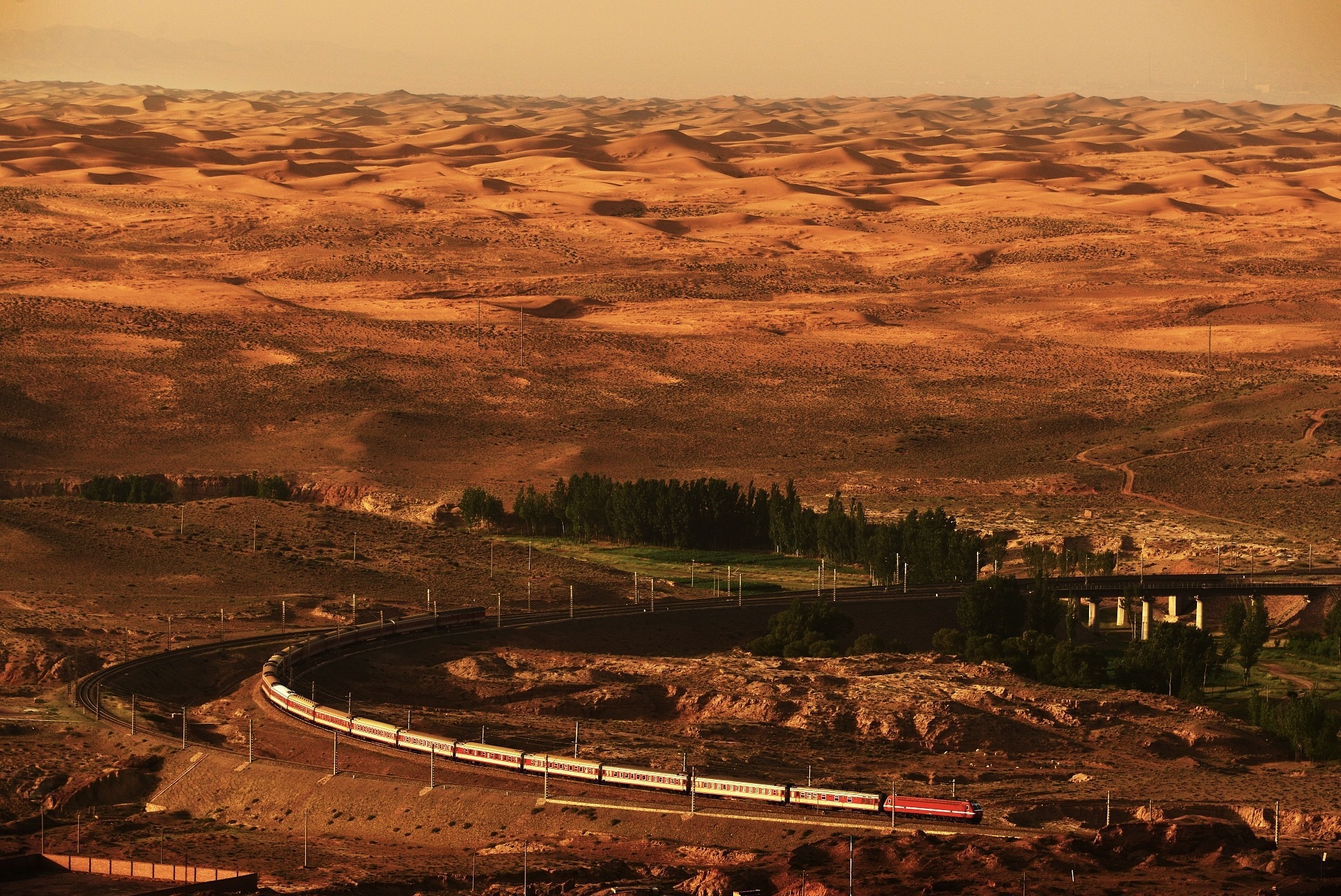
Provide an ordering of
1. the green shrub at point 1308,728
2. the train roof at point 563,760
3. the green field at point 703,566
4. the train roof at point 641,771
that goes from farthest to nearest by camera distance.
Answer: the green field at point 703,566
the green shrub at point 1308,728
the train roof at point 563,760
the train roof at point 641,771

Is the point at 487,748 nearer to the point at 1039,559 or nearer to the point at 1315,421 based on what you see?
the point at 1039,559

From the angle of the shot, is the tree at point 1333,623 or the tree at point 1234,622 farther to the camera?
the tree at point 1333,623

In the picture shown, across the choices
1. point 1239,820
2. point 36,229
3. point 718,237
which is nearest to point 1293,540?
point 1239,820

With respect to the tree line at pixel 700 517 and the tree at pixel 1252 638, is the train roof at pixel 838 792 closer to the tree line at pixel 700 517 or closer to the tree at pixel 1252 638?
the tree at pixel 1252 638

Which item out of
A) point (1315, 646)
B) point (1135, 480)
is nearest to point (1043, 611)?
point (1315, 646)

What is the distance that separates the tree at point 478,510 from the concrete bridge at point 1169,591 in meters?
23.1

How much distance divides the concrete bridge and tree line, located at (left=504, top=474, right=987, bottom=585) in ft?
18.6

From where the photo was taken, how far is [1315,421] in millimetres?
100625

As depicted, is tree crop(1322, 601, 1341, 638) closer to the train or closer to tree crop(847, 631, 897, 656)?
tree crop(847, 631, 897, 656)

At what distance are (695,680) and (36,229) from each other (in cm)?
10347

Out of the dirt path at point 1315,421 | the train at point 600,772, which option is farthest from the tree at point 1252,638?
Result: the dirt path at point 1315,421

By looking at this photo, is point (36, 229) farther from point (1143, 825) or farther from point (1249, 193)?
point (1143, 825)

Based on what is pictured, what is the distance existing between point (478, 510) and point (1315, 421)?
131 ft

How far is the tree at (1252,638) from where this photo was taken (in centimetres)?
6519
